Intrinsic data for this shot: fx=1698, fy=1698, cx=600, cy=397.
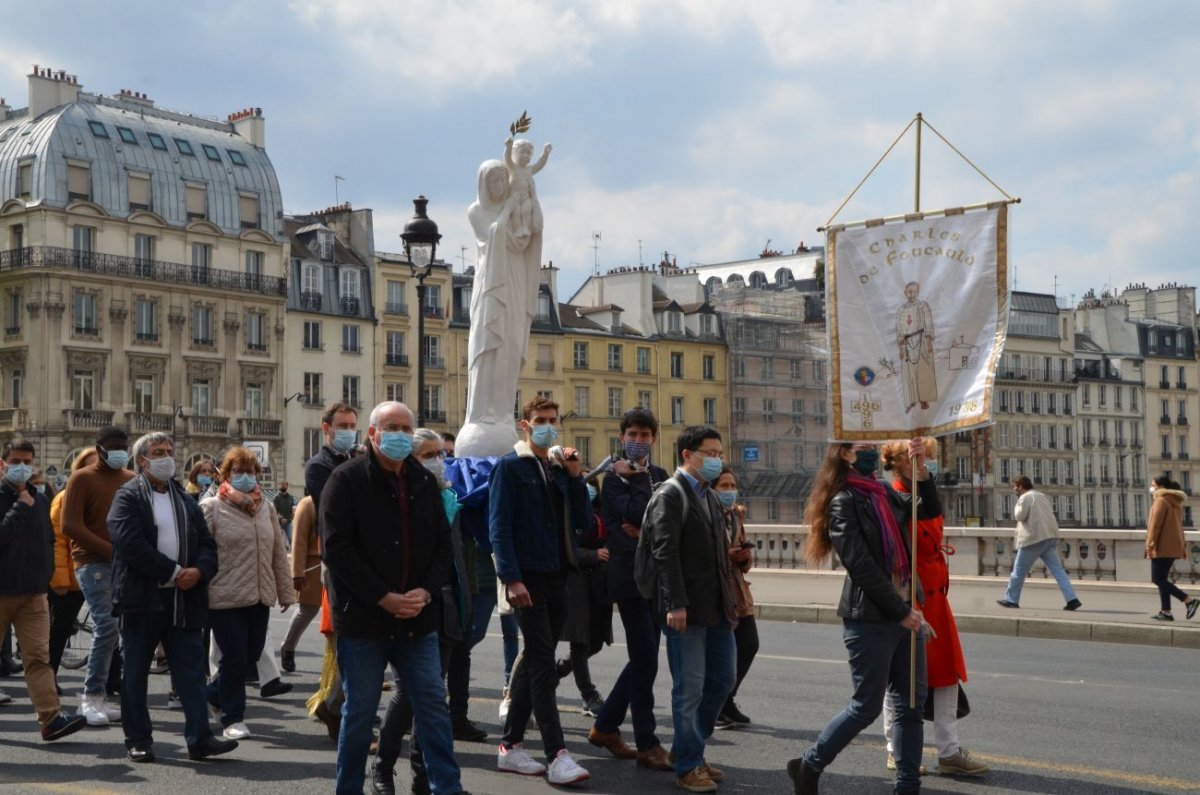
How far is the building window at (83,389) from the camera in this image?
64625 millimetres

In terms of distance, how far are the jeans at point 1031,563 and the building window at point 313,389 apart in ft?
175

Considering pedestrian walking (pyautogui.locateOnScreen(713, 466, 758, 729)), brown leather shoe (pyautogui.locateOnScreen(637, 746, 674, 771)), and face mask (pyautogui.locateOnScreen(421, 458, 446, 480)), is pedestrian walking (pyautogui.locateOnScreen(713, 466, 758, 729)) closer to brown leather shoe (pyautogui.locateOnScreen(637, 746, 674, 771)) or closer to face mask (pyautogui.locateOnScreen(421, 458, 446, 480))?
brown leather shoe (pyautogui.locateOnScreen(637, 746, 674, 771))

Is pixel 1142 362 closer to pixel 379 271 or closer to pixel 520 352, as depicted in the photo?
pixel 379 271

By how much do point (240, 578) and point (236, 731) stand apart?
1003 mm

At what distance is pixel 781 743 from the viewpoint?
34.1ft

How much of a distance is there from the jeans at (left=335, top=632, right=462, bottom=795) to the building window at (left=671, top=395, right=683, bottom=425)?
256ft

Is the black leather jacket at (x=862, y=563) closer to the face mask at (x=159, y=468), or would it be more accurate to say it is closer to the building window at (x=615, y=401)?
the face mask at (x=159, y=468)

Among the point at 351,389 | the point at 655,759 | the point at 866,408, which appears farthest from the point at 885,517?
the point at 351,389

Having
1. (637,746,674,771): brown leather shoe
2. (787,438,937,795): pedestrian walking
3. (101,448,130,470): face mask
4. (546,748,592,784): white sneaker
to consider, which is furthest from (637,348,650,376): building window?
(787,438,937,795): pedestrian walking

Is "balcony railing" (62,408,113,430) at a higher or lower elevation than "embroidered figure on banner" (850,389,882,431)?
higher

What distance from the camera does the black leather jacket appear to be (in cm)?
809

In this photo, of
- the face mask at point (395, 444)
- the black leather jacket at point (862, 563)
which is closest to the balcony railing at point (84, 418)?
the face mask at point (395, 444)

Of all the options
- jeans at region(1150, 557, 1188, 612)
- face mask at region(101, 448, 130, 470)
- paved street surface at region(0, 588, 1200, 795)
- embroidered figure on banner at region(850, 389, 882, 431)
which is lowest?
paved street surface at region(0, 588, 1200, 795)

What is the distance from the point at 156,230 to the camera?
68000mm
